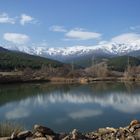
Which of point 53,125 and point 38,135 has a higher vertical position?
point 38,135

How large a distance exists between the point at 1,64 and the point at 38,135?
321 feet

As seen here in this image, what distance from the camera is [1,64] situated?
105250 mm

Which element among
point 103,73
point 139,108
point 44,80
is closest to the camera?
point 139,108

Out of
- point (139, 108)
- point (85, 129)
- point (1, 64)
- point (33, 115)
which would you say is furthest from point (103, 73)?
point (85, 129)

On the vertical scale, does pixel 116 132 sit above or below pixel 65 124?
above

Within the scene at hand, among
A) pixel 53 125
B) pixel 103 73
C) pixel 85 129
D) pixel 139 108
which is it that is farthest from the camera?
pixel 103 73

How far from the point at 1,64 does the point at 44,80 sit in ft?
110

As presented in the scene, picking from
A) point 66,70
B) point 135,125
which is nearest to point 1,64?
point 66,70

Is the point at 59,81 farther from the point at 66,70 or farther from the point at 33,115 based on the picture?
the point at 33,115

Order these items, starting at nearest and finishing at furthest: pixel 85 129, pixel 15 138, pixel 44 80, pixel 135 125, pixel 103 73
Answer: pixel 15 138, pixel 135 125, pixel 85 129, pixel 44 80, pixel 103 73

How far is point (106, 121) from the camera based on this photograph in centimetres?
2297

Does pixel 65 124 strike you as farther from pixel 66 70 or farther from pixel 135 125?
pixel 66 70

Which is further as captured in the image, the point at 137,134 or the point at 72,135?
the point at 137,134

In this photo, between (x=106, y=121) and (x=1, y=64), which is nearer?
(x=106, y=121)
